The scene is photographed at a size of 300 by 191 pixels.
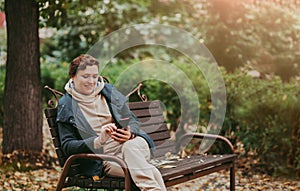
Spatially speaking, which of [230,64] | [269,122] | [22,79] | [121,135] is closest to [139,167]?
[121,135]

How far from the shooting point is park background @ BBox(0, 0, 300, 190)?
21.9 ft

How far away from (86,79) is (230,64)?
592 centimetres

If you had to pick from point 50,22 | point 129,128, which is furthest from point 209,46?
point 129,128

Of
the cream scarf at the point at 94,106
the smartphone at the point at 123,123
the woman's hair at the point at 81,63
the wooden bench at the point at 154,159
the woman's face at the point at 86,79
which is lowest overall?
the wooden bench at the point at 154,159

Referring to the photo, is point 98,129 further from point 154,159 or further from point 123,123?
point 154,159

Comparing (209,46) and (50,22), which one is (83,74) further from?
(209,46)

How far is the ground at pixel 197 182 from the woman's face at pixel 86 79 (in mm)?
1793

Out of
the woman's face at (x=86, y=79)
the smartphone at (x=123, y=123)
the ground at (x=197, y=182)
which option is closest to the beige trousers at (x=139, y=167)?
the smartphone at (x=123, y=123)

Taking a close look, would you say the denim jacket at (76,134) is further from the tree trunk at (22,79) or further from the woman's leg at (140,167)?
the tree trunk at (22,79)

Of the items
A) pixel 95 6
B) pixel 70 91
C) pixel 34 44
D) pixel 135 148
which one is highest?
pixel 95 6

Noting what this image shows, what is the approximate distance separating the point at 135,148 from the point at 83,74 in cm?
73

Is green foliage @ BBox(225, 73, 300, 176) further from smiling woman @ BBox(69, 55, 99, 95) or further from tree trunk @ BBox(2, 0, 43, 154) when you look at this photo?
smiling woman @ BBox(69, 55, 99, 95)

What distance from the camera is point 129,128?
14.8 feet

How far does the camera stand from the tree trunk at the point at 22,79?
22.5ft
